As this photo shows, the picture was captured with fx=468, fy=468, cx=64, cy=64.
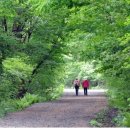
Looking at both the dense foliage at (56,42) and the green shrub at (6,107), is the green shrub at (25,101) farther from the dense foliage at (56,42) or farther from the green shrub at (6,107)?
the dense foliage at (56,42)

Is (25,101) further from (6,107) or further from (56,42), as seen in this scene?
(6,107)

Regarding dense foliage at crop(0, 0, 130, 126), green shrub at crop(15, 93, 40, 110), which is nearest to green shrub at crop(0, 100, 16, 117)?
green shrub at crop(15, 93, 40, 110)

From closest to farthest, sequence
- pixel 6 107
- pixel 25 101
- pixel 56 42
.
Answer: pixel 6 107, pixel 25 101, pixel 56 42

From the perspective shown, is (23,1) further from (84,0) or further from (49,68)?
(84,0)

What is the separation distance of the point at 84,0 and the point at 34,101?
16.6m

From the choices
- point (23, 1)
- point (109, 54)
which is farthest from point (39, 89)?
point (109, 54)

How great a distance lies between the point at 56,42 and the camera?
99.2 ft

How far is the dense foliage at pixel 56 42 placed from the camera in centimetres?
→ 1570

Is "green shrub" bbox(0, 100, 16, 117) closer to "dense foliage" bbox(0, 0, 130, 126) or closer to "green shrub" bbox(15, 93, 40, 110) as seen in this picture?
"green shrub" bbox(15, 93, 40, 110)

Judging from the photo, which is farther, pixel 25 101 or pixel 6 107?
pixel 25 101

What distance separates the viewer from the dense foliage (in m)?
15.7

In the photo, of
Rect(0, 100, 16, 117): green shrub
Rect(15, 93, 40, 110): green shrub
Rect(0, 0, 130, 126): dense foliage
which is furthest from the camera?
Rect(15, 93, 40, 110): green shrub

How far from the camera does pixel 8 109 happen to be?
23.4 m

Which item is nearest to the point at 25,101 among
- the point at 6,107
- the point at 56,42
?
the point at 56,42
